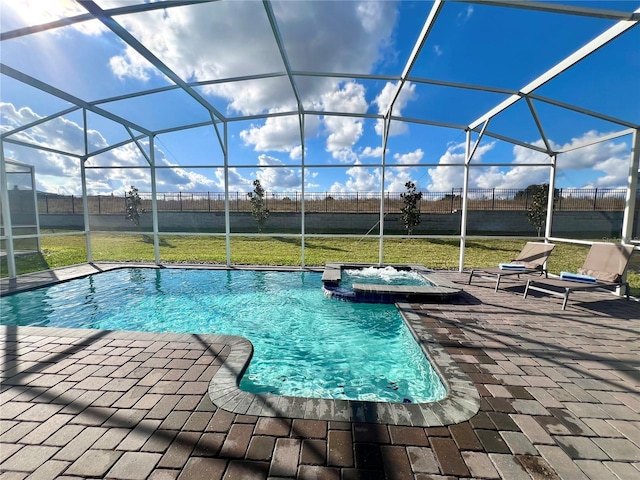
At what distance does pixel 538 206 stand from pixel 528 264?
28.8ft

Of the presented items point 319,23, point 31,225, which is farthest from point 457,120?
point 31,225

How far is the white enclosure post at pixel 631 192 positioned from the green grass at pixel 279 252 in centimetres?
327

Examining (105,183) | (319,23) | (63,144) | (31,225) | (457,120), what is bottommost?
(31,225)

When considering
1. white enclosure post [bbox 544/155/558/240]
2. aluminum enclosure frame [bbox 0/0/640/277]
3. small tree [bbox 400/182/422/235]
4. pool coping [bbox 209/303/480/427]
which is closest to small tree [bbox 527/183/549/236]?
small tree [bbox 400/182/422/235]

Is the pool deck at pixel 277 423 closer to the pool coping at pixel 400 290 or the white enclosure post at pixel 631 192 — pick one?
the pool coping at pixel 400 290

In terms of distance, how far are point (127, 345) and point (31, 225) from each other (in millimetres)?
9162

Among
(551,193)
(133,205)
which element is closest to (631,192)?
(551,193)

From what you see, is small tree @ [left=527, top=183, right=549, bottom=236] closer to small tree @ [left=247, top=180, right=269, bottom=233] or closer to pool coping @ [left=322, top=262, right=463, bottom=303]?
pool coping @ [left=322, top=262, right=463, bottom=303]

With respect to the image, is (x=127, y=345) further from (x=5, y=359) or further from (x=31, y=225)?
(x=31, y=225)

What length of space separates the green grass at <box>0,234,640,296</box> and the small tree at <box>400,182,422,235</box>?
98cm

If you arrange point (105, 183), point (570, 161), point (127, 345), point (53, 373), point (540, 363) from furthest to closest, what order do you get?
point (105, 183) < point (570, 161) < point (127, 345) < point (540, 363) < point (53, 373)

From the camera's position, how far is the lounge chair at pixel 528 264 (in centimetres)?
603

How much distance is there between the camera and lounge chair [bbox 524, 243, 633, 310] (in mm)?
4961

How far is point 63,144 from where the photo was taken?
7.68 meters
